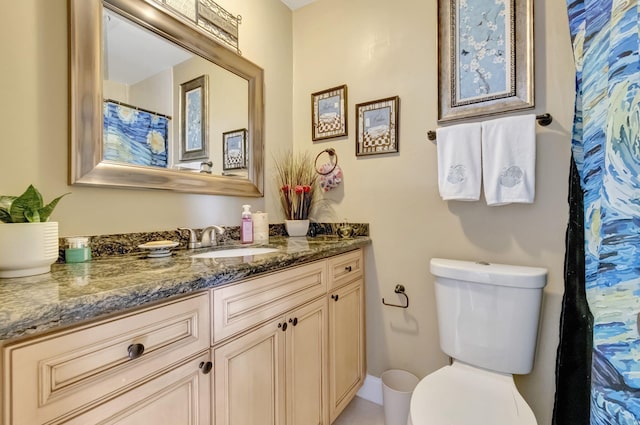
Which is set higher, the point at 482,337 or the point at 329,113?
the point at 329,113

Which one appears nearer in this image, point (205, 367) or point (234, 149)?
point (205, 367)

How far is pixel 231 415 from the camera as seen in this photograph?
84 centimetres

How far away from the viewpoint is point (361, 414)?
1541mm

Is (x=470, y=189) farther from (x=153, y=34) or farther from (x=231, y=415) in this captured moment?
(x=153, y=34)

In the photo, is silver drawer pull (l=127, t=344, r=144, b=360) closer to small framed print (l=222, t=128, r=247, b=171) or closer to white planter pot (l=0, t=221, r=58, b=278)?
white planter pot (l=0, t=221, r=58, b=278)

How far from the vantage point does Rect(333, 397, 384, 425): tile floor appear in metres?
1.48

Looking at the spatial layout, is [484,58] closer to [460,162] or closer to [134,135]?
[460,162]

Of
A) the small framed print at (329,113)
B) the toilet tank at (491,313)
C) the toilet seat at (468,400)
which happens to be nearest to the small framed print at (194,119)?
the small framed print at (329,113)

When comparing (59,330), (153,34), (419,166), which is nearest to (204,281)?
(59,330)

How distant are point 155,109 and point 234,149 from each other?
43cm

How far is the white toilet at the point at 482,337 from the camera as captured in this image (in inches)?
37.9

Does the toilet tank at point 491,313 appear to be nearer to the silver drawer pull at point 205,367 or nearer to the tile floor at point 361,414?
the tile floor at point 361,414

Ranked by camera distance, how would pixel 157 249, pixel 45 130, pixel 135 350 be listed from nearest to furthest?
pixel 135 350, pixel 45 130, pixel 157 249

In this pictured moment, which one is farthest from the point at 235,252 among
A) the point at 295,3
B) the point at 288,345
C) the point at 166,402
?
the point at 295,3
